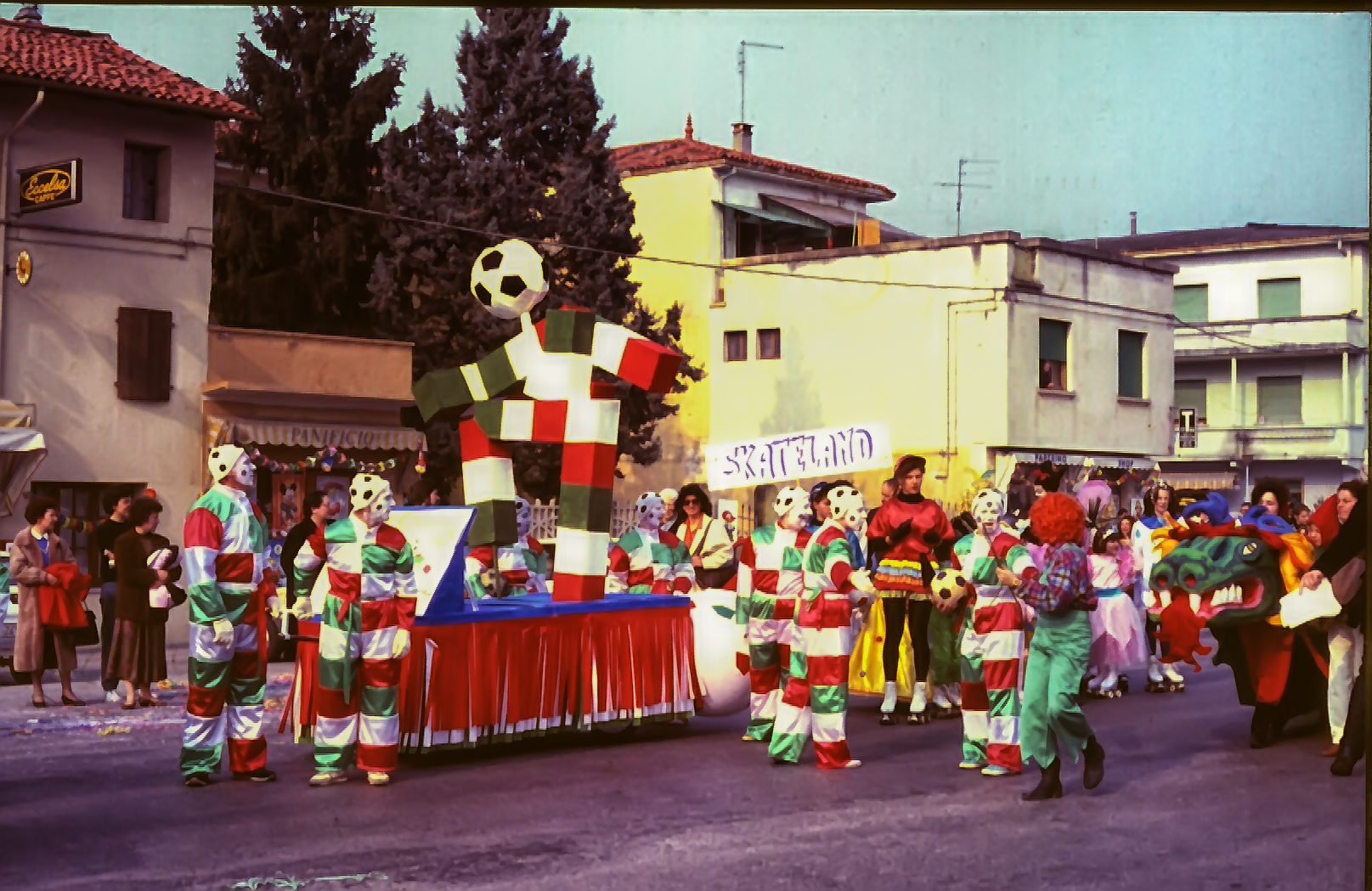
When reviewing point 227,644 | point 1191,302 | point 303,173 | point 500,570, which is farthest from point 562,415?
point 1191,302

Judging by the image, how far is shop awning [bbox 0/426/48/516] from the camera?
58.6 feet

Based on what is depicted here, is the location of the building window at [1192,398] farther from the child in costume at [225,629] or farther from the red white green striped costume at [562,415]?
the child in costume at [225,629]

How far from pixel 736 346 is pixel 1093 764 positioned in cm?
1943

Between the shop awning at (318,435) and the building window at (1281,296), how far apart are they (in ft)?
50.5

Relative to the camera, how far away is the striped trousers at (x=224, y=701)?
989cm

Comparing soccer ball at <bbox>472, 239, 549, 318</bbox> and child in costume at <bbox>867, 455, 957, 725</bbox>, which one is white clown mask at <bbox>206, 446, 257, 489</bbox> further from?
child in costume at <bbox>867, 455, 957, 725</bbox>

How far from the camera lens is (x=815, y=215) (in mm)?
29562

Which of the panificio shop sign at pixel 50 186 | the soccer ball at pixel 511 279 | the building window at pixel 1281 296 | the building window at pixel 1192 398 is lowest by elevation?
the soccer ball at pixel 511 279

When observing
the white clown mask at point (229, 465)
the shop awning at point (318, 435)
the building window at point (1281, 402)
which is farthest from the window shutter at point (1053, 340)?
the white clown mask at point (229, 465)

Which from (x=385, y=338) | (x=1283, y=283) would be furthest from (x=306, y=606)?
(x=1283, y=283)

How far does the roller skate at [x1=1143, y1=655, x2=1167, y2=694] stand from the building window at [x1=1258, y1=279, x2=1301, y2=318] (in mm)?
15918

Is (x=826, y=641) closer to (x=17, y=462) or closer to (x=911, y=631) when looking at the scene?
(x=911, y=631)

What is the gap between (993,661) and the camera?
10.7 m

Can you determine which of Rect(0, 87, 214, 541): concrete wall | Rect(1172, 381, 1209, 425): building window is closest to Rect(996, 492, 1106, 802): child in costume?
Rect(0, 87, 214, 541): concrete wall
